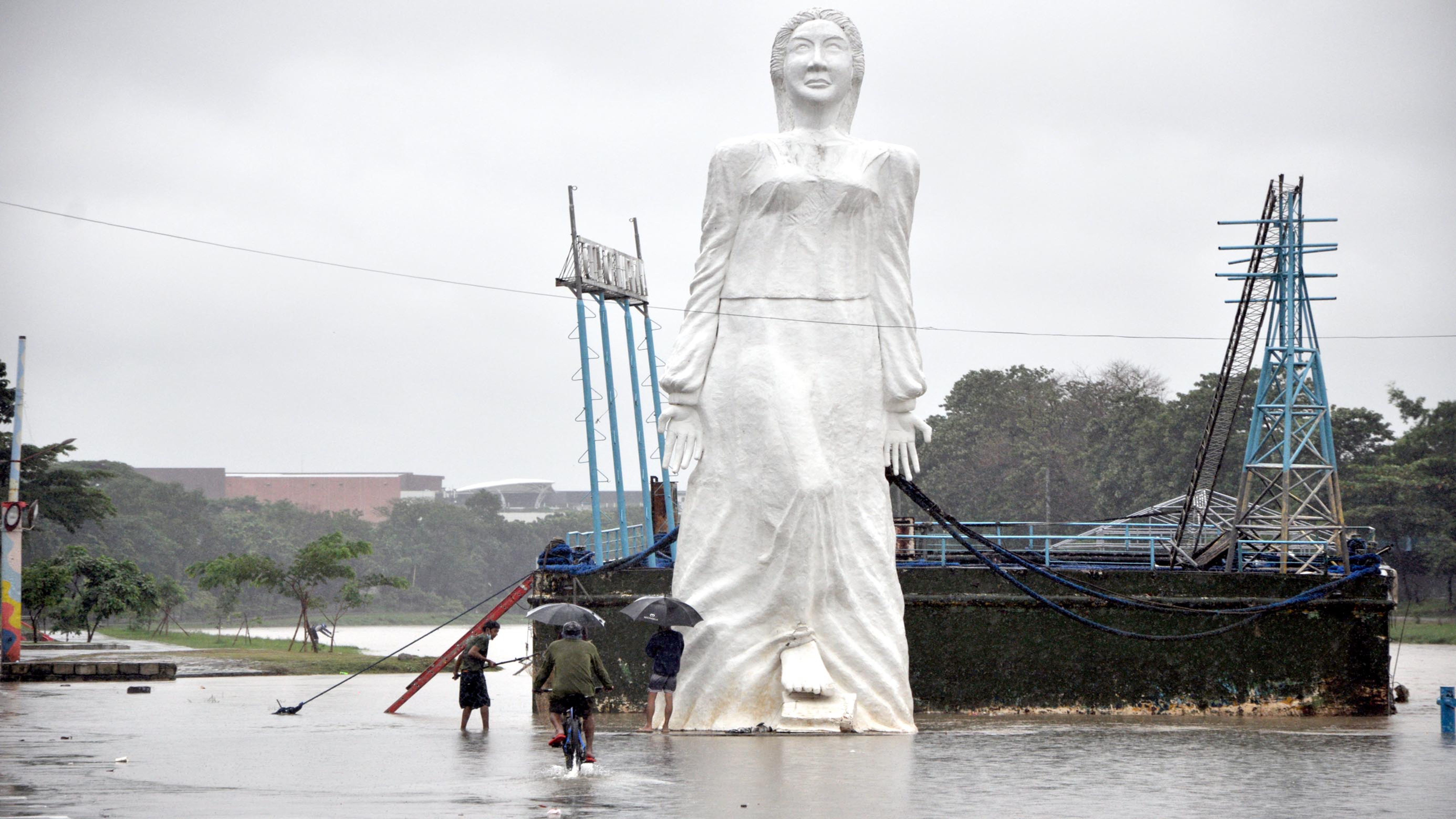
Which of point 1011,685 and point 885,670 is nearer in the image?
point 885,670

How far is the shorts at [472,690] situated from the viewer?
60.0 ft

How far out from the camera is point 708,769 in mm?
13117

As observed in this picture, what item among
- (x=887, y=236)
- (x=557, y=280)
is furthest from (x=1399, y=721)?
(x=557, y=280)

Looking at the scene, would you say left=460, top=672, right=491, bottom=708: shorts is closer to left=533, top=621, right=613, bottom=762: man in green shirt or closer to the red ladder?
the red ladder

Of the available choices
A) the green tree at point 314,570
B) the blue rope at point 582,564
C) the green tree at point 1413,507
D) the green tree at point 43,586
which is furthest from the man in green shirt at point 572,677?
the green tree at point 1413,507

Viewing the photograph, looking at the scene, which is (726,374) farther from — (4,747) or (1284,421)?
(1284,421)

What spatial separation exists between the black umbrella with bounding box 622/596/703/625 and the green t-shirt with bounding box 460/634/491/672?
7.88 ft

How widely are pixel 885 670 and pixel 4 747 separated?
8.56m

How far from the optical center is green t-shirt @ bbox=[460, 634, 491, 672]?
1825cm

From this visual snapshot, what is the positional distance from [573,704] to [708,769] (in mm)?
1202

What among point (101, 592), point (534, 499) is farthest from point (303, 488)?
point (101, 592)

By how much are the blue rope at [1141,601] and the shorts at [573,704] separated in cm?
862

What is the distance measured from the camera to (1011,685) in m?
22.8

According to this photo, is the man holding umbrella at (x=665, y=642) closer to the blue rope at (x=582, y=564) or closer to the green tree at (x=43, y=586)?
the blue rope at (x=582, y=564)
